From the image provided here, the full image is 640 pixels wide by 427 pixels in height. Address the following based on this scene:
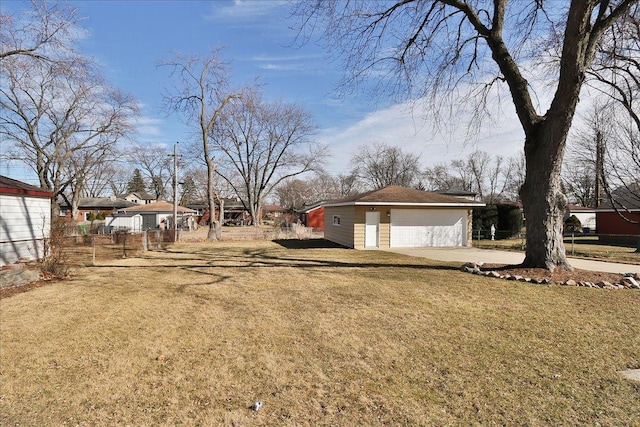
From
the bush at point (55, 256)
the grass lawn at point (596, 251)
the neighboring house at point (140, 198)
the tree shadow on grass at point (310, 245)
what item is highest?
the neighboring house at point (140, 198)

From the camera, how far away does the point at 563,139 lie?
861 cm

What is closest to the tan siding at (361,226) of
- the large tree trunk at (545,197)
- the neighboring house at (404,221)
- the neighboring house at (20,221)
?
the neighboring house at (404,221)

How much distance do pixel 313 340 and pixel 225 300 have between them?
2740 mm

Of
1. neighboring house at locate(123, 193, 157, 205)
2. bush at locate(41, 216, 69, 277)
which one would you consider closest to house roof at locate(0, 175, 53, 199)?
bush at locate(41, 216, 69, 277)

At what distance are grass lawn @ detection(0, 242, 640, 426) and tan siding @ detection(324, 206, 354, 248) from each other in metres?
10.6

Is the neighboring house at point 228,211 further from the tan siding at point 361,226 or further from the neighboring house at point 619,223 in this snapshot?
the neighboring house at point 619,223

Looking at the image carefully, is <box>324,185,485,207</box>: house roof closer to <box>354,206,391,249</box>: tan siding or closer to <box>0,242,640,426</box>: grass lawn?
<box>354,206,391,249</box>: tan siding

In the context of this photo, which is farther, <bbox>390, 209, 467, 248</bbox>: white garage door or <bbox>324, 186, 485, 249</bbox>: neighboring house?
<bbox>390, 209, 467, 248</bbox>: white garage door

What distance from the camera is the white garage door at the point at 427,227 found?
18.3 metres

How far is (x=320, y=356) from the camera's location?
4105 mm

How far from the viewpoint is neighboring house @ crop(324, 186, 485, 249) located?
17797 mm

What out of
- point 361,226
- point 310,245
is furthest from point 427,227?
point 310,245

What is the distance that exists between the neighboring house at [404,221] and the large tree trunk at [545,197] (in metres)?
8.58

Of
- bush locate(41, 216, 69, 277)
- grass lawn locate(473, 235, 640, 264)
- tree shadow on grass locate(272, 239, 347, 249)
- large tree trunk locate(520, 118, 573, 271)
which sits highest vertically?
large tree trunk locate(520, 118, 573, 271)
